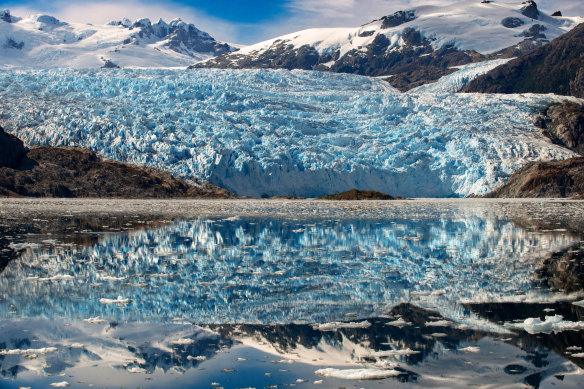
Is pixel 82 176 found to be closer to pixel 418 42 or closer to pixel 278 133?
pixel 278 133

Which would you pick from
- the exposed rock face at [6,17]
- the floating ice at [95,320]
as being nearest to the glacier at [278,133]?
the floating ice at [95,320]

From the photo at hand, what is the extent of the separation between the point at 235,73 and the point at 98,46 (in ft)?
328

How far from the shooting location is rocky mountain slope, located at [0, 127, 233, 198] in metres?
40.2

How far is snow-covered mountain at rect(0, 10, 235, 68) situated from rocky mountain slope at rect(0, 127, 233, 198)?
8540 centimetres

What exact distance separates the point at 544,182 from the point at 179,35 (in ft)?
512

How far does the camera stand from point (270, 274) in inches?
371

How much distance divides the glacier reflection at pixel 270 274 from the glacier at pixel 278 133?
28894 mm

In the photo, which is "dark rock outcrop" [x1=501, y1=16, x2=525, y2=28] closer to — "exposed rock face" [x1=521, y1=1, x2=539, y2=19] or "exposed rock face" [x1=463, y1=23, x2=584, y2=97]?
"exposed rock face" [x1=521, y1=1, x2=539, y2=19]

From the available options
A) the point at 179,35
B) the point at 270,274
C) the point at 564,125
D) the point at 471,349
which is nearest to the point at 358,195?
the point at 564,125

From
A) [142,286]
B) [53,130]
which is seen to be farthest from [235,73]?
[142,286]

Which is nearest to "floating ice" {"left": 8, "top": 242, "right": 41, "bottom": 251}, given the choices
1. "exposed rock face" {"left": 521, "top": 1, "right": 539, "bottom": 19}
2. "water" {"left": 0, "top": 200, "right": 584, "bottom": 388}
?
"water" {"left": 0, "top": 200, "right": 584, "bottom": 388}

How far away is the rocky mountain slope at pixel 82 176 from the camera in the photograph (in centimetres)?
4022

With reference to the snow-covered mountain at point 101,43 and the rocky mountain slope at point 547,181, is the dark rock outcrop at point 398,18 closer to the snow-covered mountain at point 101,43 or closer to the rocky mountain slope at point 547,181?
the snow-covered mountain at point 101,43

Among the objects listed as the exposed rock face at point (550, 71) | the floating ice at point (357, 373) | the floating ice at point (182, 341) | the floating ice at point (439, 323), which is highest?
the exposed rock face at point (550, 71)
